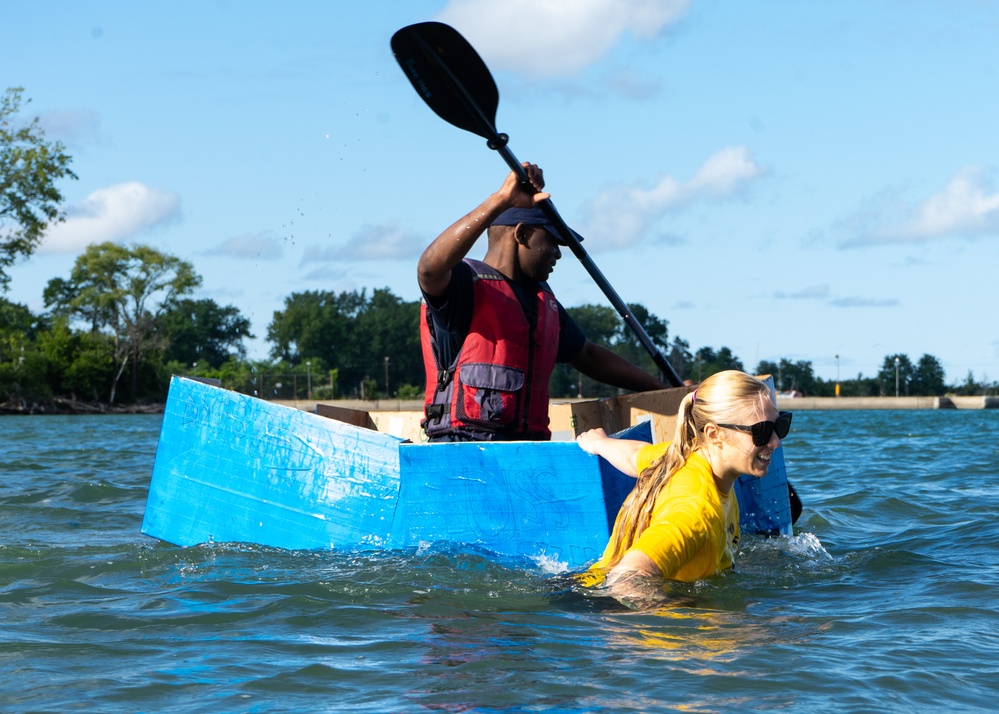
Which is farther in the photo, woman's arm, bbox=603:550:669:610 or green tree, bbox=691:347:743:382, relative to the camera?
green tree, bbox=691:347:743:382

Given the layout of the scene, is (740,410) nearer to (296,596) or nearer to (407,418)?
(296,596)

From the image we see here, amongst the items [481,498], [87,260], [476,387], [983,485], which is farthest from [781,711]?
[87,260]

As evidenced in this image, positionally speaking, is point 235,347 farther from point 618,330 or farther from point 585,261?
point 585,261

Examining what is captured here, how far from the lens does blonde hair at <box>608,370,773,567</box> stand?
3408 millimetres

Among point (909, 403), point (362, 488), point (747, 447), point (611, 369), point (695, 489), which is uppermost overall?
point (909, 403)

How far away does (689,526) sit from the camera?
3.29 m

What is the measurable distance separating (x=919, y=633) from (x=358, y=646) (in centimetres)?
174

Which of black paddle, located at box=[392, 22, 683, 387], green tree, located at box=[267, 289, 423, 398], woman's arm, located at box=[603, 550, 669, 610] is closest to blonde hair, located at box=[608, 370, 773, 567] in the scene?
woman's arm, located at box=[603, 550, 669, 610]

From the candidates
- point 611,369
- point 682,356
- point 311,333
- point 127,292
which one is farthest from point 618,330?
point 611,369

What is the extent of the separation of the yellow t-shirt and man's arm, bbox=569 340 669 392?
74.7 inches

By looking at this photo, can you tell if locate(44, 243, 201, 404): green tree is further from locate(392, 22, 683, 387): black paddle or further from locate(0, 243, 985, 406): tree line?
locate(392, 22, 683, 387): black paddle

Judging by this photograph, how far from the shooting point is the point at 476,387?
15.0 ft

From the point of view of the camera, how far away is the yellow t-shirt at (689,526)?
3238 millimetres

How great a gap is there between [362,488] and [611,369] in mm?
1473
